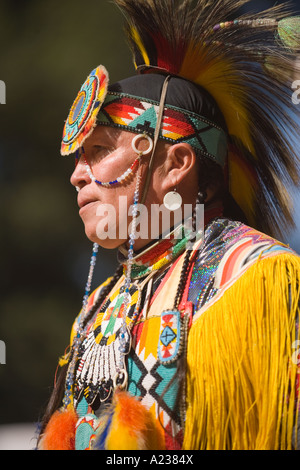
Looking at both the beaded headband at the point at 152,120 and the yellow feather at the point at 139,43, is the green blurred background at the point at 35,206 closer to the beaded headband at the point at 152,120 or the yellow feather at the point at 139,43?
the yellow feather at the point at 139,43

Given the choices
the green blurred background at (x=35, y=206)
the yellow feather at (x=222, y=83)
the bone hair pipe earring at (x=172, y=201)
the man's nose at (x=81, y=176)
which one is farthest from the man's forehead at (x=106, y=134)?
the green blurred background at (x=35, y=206)

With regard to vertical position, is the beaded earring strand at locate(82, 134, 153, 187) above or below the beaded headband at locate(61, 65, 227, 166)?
below

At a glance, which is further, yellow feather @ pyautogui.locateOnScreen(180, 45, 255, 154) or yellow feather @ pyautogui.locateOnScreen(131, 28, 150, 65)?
yellow feather @ pyautogui.locateOnScreen(131, 28, 150, 65)

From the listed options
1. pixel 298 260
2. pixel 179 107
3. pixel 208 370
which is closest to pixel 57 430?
pixel 208 370

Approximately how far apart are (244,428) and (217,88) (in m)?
1.34

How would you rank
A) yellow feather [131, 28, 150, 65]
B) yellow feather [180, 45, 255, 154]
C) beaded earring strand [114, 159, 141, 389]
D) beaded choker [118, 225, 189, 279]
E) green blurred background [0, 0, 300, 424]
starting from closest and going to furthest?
1. beaded earring strand [114, 159, 141, 389]
2. beaded choker [118, 225, 189, 279]
3. yellow feather [180, 45, 255, 154]
4. yellow feather [131, 28, 150, 65]
5. green blurred background [0, 0, 300, 424]

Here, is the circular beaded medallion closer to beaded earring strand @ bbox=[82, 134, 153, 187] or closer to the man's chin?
beaded earring strand @ bbox=[82, 134, 153, 187]

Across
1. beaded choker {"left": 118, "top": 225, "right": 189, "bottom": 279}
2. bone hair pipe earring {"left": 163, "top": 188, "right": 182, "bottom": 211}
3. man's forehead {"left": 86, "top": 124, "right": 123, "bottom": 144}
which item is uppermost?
man's forehead {"left": 86, "top": 124, "right": 123, "bottom": 144}

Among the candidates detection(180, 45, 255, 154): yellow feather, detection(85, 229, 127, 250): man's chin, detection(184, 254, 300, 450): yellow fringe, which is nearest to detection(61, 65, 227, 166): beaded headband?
detection(180, 45, 255, 154): yellow feather

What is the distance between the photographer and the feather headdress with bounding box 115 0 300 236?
240cm

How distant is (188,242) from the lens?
2336 millimetres

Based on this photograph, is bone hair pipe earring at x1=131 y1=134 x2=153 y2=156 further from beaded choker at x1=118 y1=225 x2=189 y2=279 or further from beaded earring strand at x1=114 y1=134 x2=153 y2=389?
beaded choker at x1=118 y1=225 x2=189 y2=279

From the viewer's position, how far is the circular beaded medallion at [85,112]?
2.36 meters

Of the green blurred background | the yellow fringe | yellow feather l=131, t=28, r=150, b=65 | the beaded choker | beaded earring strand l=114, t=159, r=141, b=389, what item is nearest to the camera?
the yellow fringe
